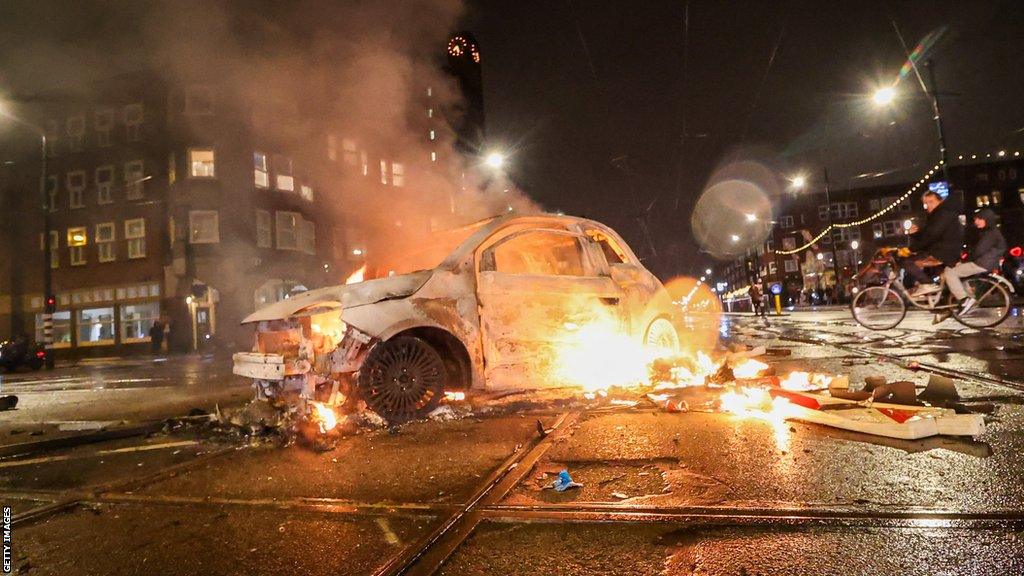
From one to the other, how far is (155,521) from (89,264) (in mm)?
30493

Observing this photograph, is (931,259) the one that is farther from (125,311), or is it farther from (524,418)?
(125,311)

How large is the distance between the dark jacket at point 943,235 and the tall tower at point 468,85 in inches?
558

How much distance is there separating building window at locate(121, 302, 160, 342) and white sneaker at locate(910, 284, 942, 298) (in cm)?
2732

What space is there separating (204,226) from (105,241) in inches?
271

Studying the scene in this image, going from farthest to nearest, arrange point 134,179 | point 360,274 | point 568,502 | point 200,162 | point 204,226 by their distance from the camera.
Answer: point 134,179 → point 200,162 → point 204,226 → point 360,274 → point 568,502

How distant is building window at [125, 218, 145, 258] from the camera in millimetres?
25109

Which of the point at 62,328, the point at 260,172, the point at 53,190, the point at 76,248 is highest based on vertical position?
the point at 53,190

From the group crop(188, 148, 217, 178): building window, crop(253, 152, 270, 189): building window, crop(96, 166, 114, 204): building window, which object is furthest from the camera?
crop(96, 166, 114, 204): building window

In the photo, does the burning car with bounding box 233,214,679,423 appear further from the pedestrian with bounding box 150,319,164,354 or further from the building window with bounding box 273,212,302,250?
the pedestrian with bounding box 150,319,164,354

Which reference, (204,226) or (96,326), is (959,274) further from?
(96,326)

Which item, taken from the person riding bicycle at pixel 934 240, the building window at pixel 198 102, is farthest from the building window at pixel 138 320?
the person riding bicycle at pixel 934 240

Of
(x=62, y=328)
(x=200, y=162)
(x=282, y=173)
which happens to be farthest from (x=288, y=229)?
(x=62, y=328)

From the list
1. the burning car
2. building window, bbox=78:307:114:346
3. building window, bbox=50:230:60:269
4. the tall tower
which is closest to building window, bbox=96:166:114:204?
building window, bbox=50:230:60:269

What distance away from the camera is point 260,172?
941 inches
